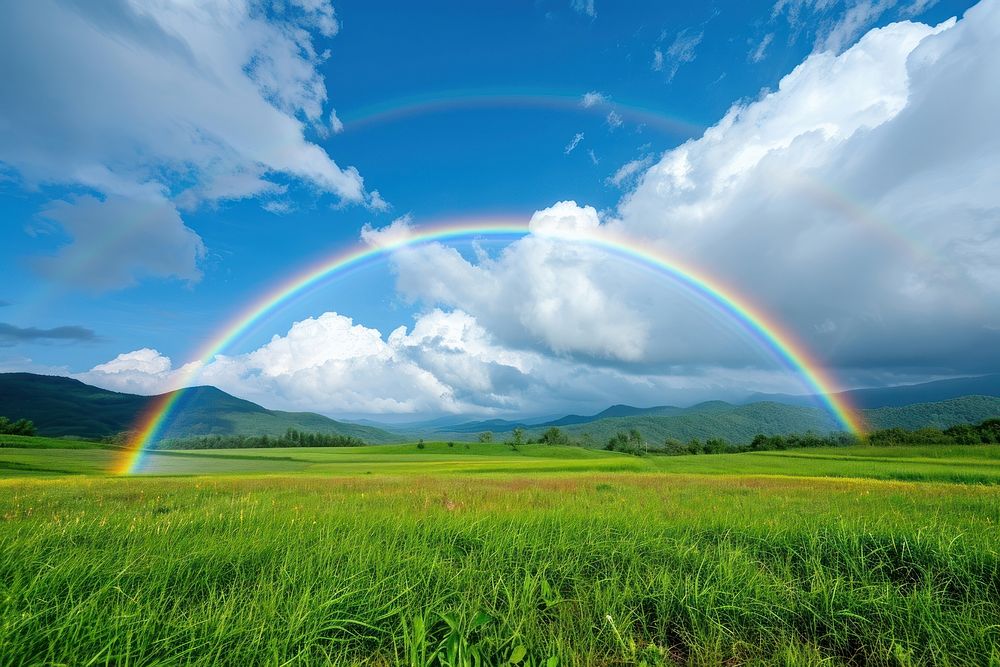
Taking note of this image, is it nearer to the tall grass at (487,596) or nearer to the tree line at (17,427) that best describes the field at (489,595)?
the tall grass at (487,596)

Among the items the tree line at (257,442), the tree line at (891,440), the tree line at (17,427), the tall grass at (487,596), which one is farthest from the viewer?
the tree line at (257,442)

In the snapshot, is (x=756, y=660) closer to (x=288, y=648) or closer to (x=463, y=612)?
(x=463, y=612)

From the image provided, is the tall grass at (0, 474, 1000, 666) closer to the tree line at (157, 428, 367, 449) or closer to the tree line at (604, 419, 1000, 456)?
the tree line at (604, 419, 1000, 456)

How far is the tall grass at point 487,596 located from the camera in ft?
10.4

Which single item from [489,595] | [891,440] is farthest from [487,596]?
[891,440]

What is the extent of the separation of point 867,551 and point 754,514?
3.55m

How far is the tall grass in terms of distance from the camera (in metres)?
3.16

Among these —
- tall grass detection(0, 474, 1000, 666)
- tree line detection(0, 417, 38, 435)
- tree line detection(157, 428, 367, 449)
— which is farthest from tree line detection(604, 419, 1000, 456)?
tree line detection(0, 417, 38, 435)

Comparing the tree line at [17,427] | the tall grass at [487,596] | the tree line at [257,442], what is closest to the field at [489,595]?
the tall grass at [487,596]

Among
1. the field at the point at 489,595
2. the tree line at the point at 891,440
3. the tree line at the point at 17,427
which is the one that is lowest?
the field at the point at 489,595

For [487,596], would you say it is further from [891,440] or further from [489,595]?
[891,440]

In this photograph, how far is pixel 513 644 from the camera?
3406mm

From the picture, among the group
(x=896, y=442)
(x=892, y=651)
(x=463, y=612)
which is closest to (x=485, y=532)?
(x=463, y=612)

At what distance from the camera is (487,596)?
412 centimetres
